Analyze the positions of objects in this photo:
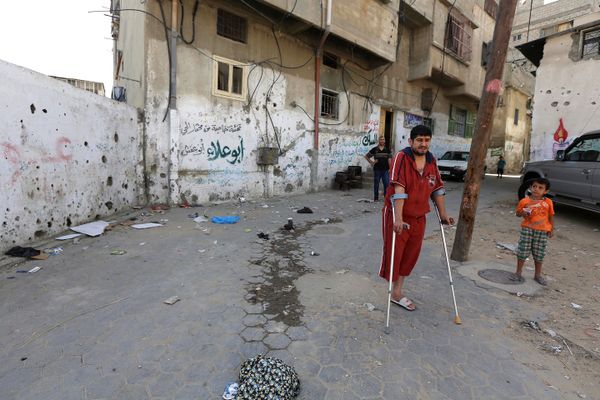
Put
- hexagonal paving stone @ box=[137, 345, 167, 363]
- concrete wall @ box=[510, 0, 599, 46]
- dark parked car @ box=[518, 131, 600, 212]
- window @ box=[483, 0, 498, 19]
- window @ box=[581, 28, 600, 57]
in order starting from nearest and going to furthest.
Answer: hexagonal paving stone @ box=[137, 345, 167, 363], dark parked car @ box=[518, 131, 600, 212], window @ box=[581, 28, 600, 57], window @ box=[483, 0, 498, 19], concrete wall @ box=[510, 0, 599, 46]

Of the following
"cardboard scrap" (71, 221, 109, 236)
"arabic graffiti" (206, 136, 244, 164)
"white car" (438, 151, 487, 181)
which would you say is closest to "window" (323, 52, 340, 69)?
"arabic graffiti" (206, 136, 244, 164)

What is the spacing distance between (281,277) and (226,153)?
228 inches

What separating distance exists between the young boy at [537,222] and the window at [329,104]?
870 cm

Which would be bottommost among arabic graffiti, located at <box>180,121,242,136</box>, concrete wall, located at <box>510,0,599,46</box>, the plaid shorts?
the plaid shorts

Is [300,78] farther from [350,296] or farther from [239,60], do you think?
[350,296]

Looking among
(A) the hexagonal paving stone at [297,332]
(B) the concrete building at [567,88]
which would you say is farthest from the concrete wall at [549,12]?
(A) the hexagonal paving stone at [297,332]

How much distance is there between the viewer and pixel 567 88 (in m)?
11.2

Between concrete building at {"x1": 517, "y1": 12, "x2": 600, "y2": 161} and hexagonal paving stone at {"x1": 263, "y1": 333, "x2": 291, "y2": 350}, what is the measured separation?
41.0ft

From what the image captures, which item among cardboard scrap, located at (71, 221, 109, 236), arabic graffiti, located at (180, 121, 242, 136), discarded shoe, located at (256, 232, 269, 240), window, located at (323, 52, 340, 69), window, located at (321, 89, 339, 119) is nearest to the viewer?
cardboard scrap, located at (71, 221, 109, 236)

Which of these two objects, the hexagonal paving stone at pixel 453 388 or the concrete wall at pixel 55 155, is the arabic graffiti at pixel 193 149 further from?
the hexagonal paving stone at pixel 453 388

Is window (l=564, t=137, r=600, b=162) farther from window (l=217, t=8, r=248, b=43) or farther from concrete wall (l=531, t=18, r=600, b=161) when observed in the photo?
window (l=217, t=8, r=248, b=43)

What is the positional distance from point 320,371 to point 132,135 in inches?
278

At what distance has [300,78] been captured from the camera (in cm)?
1075

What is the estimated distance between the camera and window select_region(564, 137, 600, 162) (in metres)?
6.99
